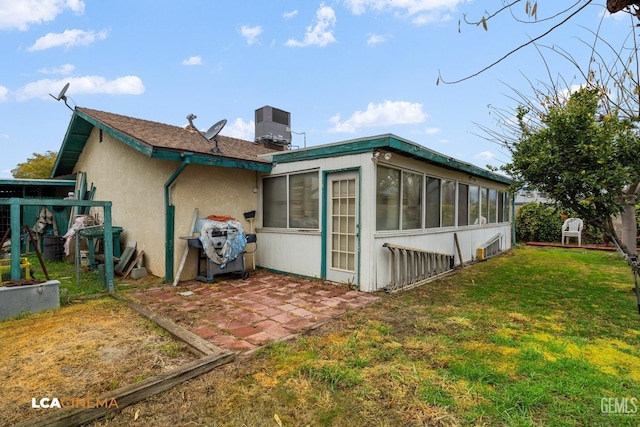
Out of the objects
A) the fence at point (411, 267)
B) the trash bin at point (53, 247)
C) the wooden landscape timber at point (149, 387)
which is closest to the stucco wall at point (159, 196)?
the trash bin at point (53, 247)

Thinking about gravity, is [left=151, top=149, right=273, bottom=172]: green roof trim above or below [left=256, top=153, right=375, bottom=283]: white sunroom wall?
above

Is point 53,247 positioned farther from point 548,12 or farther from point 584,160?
point 584,160

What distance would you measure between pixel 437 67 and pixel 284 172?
14.1 ft

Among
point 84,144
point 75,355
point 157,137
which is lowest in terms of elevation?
point 75,355

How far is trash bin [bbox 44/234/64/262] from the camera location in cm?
878

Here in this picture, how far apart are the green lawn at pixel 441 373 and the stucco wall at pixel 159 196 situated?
3.88 m

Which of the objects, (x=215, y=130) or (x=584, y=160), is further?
(x=215, y=130)

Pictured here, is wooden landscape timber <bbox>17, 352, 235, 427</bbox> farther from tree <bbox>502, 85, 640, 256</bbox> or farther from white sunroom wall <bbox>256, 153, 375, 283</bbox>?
tree <bbox>502, 85, 640, 256</bbox>

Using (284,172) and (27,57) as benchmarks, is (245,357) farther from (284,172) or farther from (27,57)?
(27,57)

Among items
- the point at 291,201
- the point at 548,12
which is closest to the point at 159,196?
the point at 291,201

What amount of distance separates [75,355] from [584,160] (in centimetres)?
673

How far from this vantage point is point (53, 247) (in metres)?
8.80

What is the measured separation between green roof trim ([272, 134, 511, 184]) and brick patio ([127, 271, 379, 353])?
8.01 feet

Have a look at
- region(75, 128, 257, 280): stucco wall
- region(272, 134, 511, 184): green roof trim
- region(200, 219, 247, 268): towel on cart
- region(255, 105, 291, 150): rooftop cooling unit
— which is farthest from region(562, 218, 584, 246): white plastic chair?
region(200, 219, 247, 268): towel on cart
